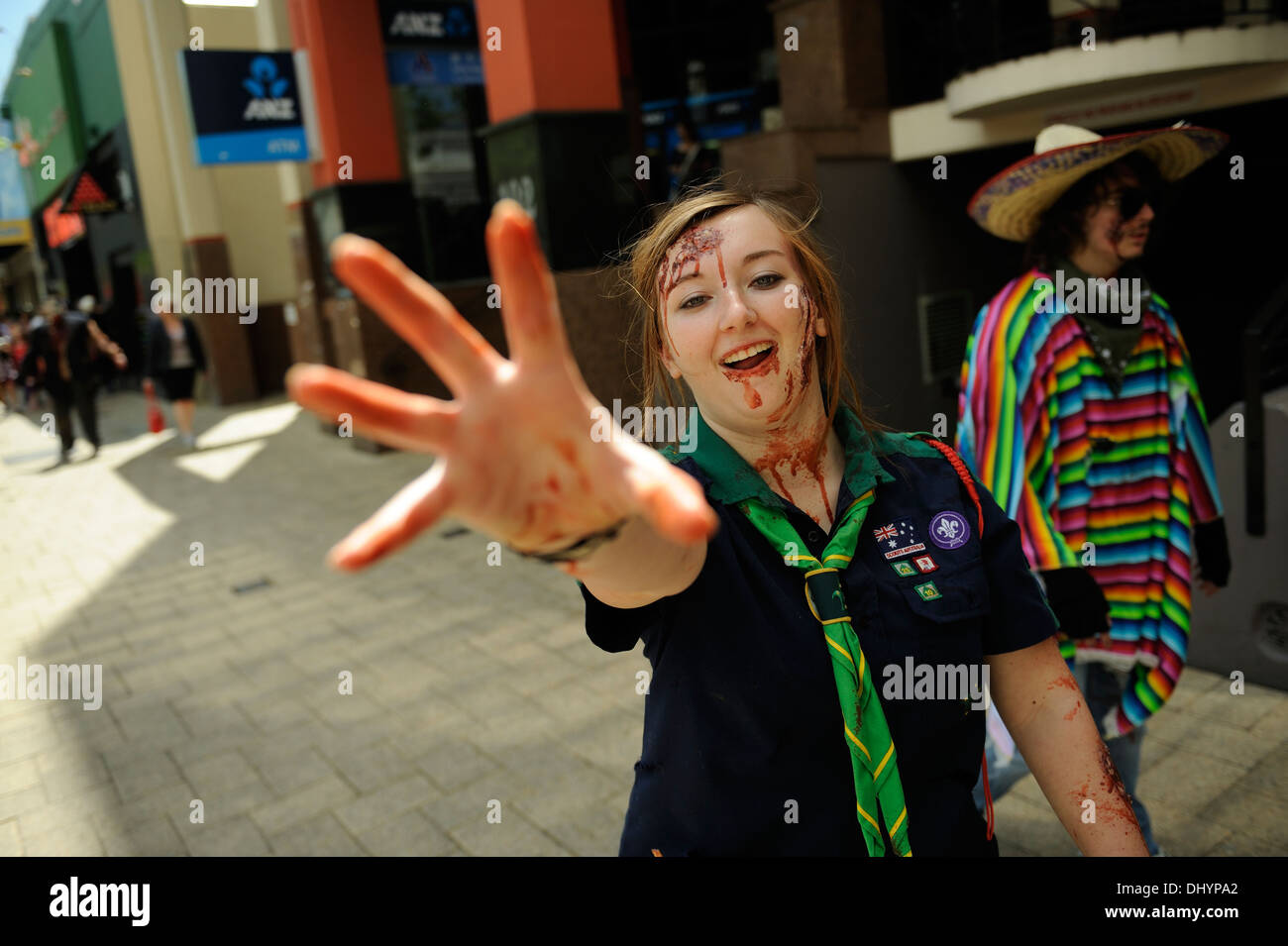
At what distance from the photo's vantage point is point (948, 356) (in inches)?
300

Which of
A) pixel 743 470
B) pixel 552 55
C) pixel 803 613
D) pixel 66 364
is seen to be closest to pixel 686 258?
pixel 743 470

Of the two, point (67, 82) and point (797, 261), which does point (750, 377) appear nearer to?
point (797, 261)

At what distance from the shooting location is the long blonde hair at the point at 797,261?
1650mm

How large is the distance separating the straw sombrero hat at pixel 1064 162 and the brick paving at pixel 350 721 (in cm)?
208

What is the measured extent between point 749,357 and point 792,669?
498 millimetres

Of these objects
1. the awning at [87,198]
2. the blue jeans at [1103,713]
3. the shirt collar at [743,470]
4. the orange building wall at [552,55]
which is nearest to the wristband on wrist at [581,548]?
the shirt collar at [743,470]

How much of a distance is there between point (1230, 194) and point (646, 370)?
7.02 meters

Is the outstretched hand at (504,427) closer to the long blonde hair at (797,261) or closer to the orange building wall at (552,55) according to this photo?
the long blonde hair at (797,261)

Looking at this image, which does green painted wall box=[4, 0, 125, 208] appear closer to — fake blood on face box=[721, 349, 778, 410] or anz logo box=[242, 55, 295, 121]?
anz logo box=[242, 55, 295, 121]

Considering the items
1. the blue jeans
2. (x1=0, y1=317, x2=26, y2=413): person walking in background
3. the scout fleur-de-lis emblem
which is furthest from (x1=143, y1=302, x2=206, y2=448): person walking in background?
the scout fleur-de-lis emblem

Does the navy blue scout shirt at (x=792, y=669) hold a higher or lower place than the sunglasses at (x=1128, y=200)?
lower

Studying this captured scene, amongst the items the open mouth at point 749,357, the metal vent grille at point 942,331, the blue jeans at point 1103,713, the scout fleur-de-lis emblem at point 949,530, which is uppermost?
the open mouth at point 749,357
